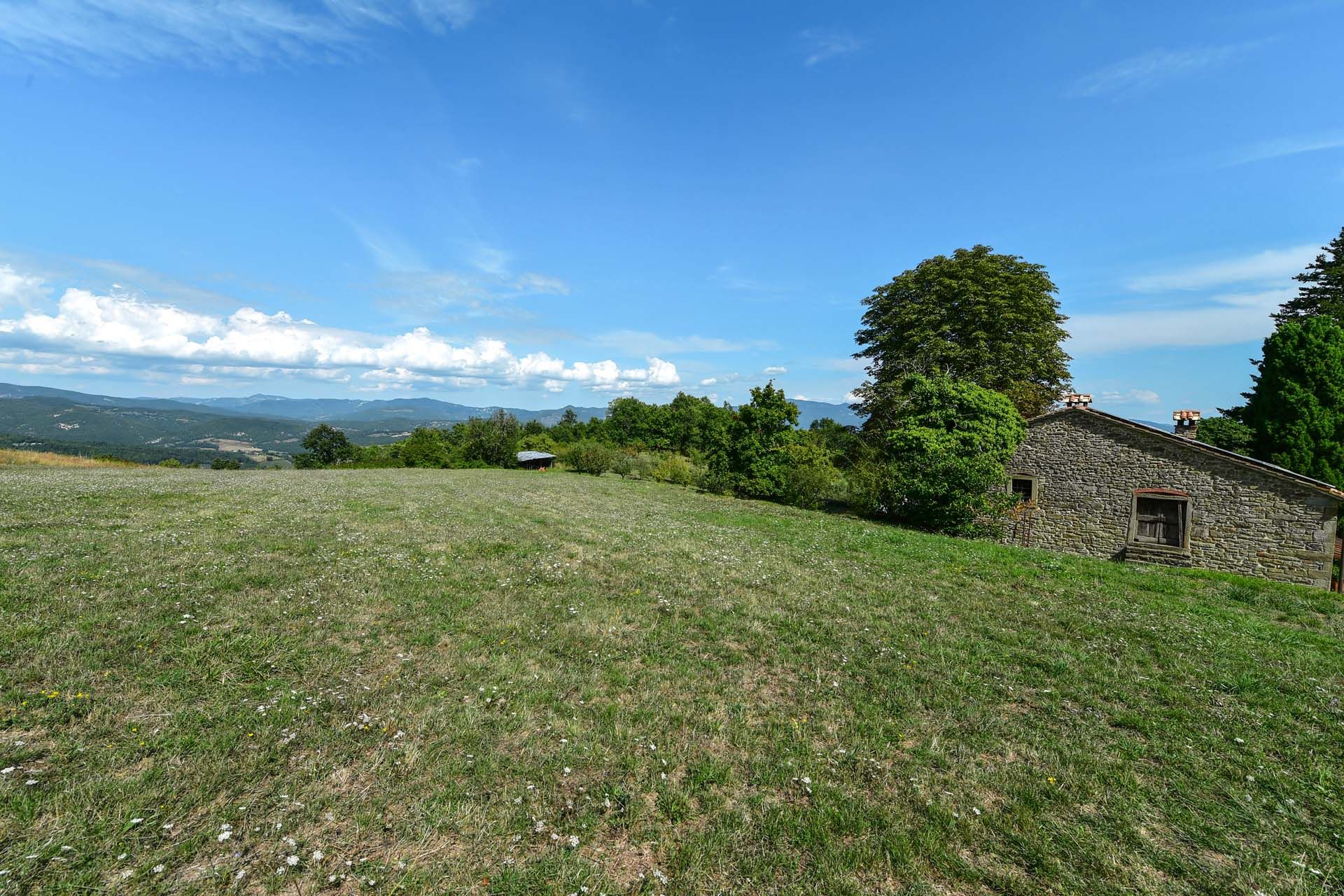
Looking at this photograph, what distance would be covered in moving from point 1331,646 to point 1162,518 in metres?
13.6

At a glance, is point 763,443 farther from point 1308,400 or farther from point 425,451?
point 425,451

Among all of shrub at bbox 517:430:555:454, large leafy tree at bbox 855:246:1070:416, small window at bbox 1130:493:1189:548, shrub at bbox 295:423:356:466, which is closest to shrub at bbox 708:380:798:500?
large leafy tree at bbox 855:246:1070:416

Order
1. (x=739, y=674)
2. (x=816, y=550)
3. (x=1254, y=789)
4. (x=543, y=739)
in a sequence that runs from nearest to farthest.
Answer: (x=1254, y=789) → (x=543, y=739) → (x=739, y=674) → (x=816, y=550)

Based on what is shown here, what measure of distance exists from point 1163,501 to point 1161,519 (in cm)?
74

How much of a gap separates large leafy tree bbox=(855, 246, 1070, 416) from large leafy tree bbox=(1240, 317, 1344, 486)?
10373mm

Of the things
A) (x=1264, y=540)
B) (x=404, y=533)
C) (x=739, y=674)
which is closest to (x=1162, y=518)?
(x=1264, y=540)

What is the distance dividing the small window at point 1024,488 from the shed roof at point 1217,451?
298 centimetres

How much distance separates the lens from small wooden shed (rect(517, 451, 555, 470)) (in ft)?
254

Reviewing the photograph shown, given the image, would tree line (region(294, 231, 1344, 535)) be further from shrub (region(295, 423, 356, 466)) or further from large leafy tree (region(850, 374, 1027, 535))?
shrub (region(295, 423, 356, 466))

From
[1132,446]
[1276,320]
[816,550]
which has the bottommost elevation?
[816,550]

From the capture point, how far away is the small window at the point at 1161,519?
20.0m

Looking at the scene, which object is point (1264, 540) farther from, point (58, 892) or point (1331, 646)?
point (58, 892)

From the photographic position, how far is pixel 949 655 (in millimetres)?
8555

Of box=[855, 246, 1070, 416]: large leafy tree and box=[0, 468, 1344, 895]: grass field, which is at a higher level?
box=[855, 246, 1070, 416]: large leafy tree
